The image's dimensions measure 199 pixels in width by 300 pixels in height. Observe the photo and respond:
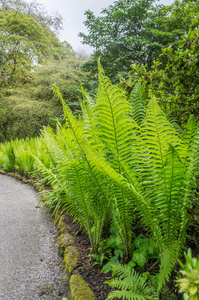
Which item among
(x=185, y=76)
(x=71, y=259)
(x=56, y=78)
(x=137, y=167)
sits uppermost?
(x=56, y=78)

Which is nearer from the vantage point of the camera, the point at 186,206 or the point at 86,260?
the point at 186,206

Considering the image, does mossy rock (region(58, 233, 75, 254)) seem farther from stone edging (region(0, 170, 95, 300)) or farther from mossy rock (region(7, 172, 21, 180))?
mossy rock (region(7, 172, 21, 180))

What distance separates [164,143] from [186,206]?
0.90 feet

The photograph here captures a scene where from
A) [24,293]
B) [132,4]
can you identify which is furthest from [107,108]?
[132,4]

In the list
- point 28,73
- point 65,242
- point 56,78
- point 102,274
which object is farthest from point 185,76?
point 28,73

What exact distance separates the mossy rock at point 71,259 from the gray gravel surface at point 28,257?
8 cm

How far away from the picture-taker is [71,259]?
3.76ft

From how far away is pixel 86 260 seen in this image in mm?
1142

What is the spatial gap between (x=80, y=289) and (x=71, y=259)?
25 cm

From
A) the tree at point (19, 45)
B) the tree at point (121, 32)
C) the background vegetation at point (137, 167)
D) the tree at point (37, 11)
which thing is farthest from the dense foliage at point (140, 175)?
the tree at point (37, 11)

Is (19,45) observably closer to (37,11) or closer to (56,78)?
(56,78)


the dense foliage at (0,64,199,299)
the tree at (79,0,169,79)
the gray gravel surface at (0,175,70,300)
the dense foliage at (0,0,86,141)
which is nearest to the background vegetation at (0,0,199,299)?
the dense foliage at (0,64,199,299)

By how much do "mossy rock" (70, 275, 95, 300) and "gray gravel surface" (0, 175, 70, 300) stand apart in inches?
3.6

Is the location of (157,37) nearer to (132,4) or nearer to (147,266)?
(132,4)
